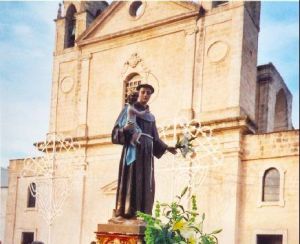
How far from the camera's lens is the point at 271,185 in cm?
1284

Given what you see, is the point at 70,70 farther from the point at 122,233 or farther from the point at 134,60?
the point at 122,233

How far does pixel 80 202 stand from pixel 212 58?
6.21 m

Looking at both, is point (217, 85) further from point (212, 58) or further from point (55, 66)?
point (55, 66)

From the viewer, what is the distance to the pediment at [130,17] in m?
15.5

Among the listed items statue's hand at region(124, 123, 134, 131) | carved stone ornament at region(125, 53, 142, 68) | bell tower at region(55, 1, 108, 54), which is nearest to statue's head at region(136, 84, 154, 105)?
statue's hand at region(124, 123, 134, 131)

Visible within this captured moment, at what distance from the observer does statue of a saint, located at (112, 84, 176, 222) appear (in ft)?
12.6

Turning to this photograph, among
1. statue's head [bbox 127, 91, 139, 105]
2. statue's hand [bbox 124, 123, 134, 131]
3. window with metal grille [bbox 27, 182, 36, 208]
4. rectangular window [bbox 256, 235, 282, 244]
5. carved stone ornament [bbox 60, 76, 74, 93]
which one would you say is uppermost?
carved stone ornament [bbox 60, 76, 74, 93]

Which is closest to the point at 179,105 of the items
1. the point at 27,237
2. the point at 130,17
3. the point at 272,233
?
the point at 130,17

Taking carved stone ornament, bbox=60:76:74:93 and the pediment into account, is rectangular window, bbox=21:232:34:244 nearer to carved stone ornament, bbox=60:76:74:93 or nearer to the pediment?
carved stone ornament, bbox=60:76:74:93

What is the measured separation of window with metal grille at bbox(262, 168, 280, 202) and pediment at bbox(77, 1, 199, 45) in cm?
522

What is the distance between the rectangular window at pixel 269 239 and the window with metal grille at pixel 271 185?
34.7 inches

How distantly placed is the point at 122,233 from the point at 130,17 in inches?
547

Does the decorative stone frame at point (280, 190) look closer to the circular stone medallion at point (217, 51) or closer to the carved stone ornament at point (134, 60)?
the circular stone medallion at point (217, 51)

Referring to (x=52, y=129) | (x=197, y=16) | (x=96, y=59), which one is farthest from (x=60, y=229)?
(x=197, y=16)
